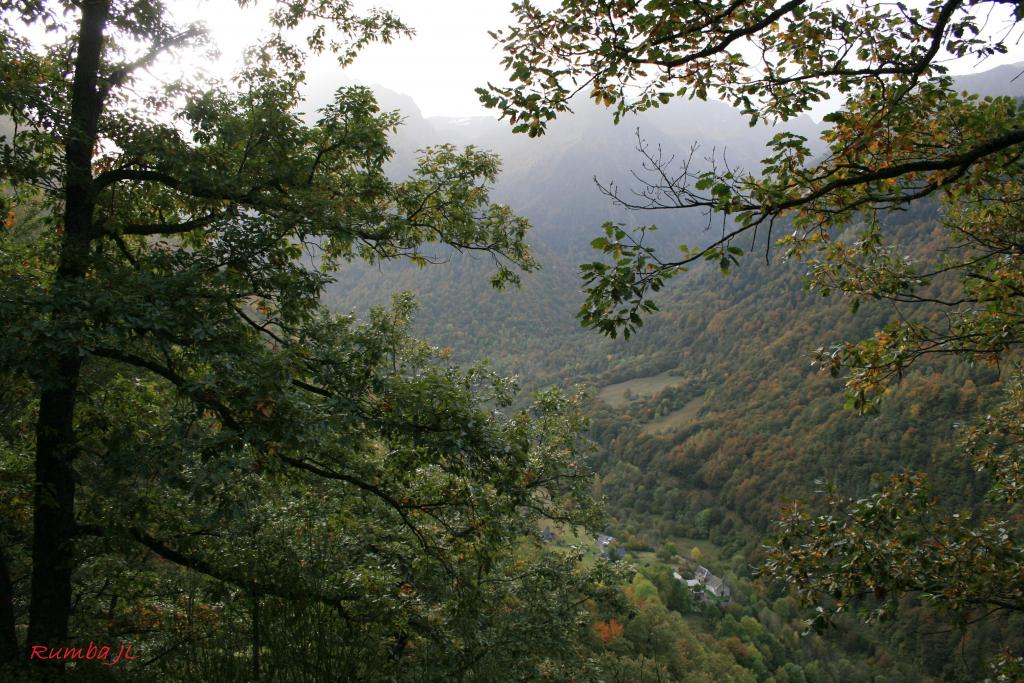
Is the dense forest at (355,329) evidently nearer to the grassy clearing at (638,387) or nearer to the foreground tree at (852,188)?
the foreground tree at (852,188)

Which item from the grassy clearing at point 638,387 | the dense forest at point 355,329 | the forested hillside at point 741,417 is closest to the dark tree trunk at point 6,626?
the dense forest at point 355,329

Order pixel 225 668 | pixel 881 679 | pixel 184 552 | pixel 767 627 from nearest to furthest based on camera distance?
pixel 225 668 < pixel 184 552 < pixel 881 679 < pixel 767 627

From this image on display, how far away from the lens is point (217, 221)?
5836 millimetres

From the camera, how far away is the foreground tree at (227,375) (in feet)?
14.9

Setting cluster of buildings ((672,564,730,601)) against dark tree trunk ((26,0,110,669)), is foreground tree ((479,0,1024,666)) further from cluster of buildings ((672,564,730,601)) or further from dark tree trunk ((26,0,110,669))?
cluster of buildings ((672,564,730,601))

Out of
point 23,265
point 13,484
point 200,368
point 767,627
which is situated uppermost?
point 23,265

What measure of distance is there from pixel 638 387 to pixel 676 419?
26.8 meters

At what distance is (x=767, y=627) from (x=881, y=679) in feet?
53.7

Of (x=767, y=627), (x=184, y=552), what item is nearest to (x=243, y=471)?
(x=184, y=552)

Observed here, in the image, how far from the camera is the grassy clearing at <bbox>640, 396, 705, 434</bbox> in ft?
473

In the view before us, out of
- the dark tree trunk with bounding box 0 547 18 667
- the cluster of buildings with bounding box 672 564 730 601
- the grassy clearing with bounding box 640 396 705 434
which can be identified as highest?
the dark tree trunk with bounding box 0 547 18 667

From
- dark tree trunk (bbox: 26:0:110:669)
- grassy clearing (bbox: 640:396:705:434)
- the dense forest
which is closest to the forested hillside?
grassy clearing (bbox: 640:396:705:434)

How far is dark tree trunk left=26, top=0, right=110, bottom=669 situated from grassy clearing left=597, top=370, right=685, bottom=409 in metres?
159

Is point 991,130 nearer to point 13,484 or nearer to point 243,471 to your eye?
point 243,471
